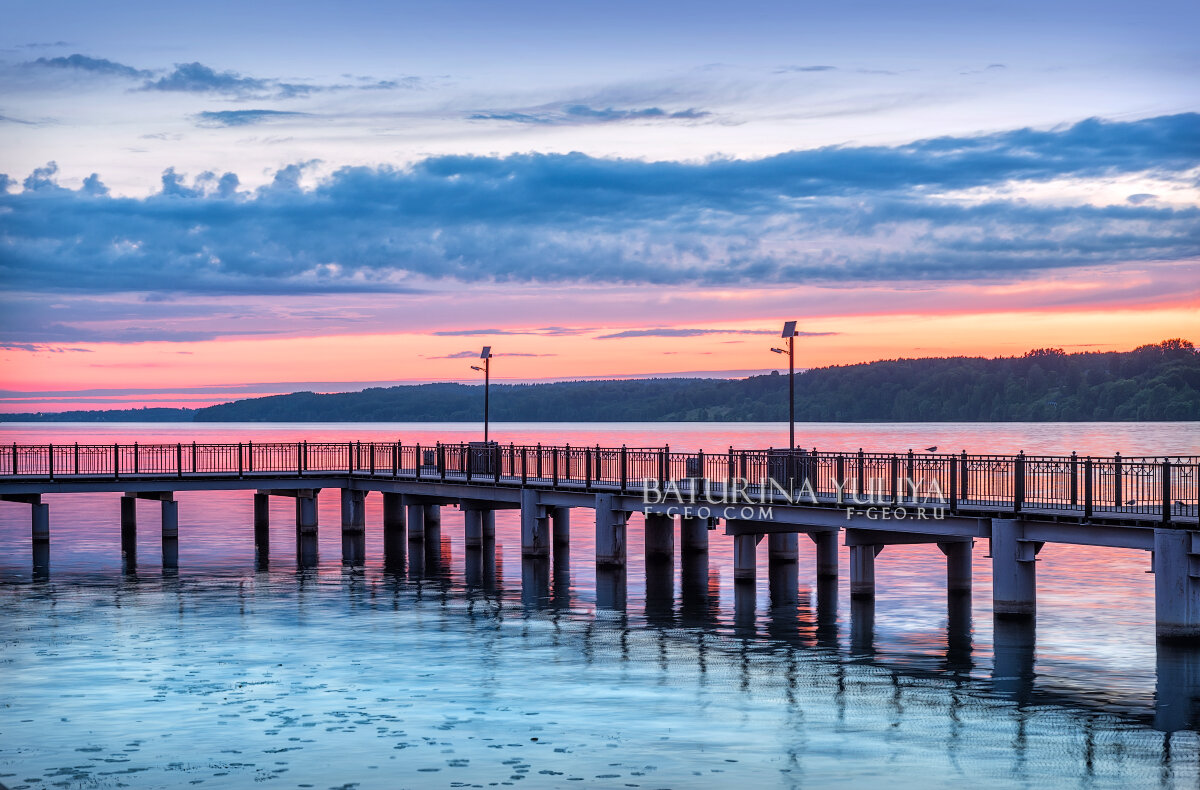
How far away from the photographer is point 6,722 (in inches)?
859

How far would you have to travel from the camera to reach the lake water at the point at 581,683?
19109 millimetres

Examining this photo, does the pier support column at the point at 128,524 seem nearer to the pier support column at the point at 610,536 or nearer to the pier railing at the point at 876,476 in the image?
the pier railing at the point at 876,476

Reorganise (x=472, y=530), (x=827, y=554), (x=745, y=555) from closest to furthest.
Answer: (x=745, y=555) → (x=827, y=554) → (x=472, y=530)

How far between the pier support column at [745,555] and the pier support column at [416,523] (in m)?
17.1

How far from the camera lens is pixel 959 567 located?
→ 36.7 m

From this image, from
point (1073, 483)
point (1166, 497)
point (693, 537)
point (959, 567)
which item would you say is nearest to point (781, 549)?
point (693, 537)

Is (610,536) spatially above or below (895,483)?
below

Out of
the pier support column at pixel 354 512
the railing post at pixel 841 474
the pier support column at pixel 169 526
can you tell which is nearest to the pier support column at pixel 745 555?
the railing post at pixel 841 474

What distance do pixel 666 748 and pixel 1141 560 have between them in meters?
34.0

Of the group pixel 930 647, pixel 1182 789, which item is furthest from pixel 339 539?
pixel 1182 789

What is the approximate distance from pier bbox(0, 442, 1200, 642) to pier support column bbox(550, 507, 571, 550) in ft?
0.23

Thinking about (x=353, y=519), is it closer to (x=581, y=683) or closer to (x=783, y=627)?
(x=783, y=627)

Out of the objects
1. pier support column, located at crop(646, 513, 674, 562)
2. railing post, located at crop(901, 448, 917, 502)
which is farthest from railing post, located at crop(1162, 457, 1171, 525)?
pier support column, located at crop(646, 513, 674, 562)

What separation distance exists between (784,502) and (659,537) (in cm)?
1046
